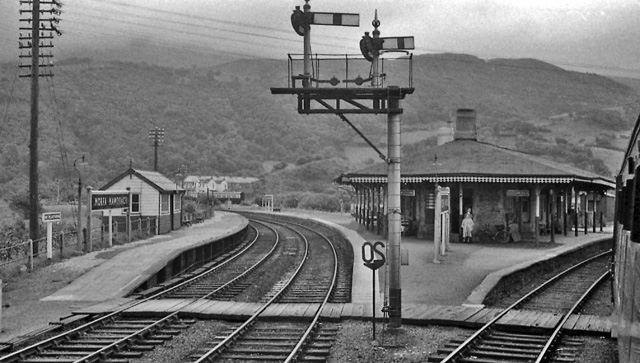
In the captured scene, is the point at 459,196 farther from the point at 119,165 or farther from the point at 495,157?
the point at 119,165

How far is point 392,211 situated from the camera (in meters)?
12.1

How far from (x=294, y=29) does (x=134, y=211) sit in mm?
22577

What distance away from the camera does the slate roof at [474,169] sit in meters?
27.5

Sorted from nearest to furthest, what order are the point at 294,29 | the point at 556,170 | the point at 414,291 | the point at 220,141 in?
the point at 294,29 < the point at 414,291 < the point at 556,170 < the point at 220,141

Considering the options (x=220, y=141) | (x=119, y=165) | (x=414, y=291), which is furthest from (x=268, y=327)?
(x=220, y=141)

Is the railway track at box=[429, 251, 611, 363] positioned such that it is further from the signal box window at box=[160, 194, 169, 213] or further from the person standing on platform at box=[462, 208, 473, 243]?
the signal box window at box=[160, 194, 169, 213]

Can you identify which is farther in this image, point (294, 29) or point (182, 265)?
point (182, 265)

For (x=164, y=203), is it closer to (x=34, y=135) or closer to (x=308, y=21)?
(x=34, y=135)

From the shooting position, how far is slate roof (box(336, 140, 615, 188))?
27.5 m

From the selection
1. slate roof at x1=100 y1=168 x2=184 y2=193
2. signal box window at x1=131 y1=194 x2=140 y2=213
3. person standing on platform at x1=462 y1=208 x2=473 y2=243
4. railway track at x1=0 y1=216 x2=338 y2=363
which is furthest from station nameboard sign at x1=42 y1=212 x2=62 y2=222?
person standing on platform at x1=462 y1=208 x2=473 y2=243

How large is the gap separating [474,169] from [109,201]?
48.9 ft

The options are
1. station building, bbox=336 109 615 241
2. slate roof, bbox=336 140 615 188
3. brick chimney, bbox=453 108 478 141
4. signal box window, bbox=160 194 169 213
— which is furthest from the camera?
brick chimney, bbox=453 108 478 141

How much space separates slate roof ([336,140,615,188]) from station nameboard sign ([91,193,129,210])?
1038 centimetres

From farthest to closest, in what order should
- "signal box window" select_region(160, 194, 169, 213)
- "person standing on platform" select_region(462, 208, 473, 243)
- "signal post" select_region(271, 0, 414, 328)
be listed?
"signal box window" select_region(160, 194, 169, 213) → "person standing on platform" select_region(462, 208, 473, 243) → "signal post" select_region(271, 0, 414, 328)
